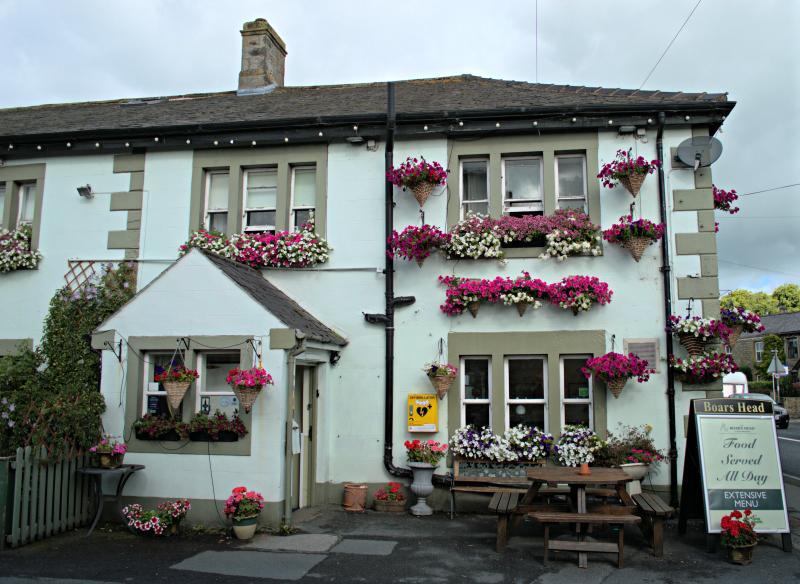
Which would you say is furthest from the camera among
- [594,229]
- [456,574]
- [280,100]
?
[280,100]

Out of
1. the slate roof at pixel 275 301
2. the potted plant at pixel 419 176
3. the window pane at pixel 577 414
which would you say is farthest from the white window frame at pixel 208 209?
the window pane at pixel 577 414

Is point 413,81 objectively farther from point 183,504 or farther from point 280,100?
point 183,504

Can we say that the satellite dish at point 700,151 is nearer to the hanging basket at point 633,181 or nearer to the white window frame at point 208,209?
the hanging basket at point 633,181

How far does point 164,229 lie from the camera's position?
36.5ft

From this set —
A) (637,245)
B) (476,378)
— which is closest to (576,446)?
(476,378)

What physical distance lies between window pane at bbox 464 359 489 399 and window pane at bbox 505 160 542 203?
2693 millimetres

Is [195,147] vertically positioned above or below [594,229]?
above

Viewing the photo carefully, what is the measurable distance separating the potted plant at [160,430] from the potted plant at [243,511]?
123cm

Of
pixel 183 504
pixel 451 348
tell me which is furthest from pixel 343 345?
pixel 183 504

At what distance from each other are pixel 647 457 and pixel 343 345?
184 inches

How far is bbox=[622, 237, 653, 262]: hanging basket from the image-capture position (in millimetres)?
9609

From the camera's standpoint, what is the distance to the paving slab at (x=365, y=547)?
7605 millimetres

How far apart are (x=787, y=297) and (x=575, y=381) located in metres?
71.5

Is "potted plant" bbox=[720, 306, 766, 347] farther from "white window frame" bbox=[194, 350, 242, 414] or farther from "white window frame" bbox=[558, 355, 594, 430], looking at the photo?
"white window frame" bbox=[194, 350, 242, 414]
